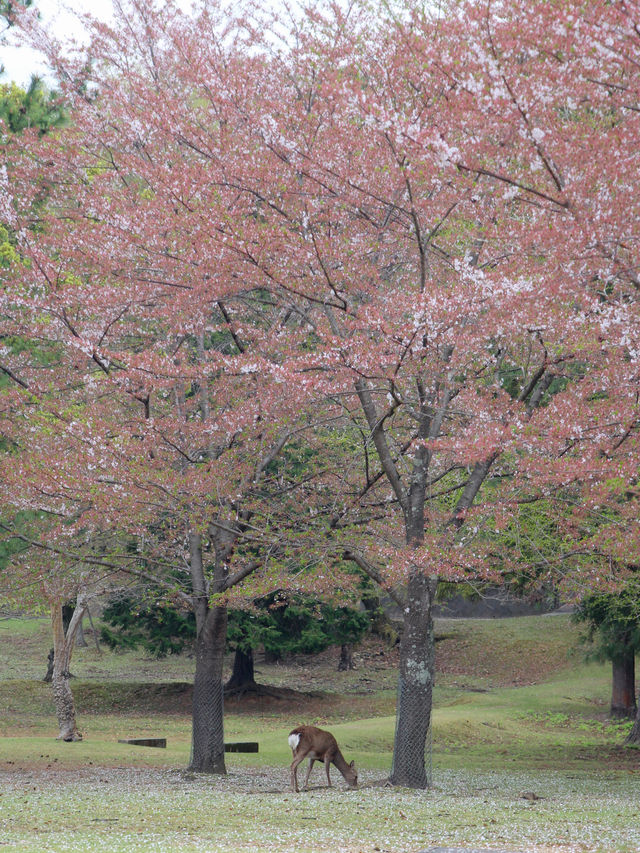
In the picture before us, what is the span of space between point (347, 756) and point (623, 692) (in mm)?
14876

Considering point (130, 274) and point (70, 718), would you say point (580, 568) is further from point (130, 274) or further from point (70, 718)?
point (70, 718)

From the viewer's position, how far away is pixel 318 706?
3297 centimetres

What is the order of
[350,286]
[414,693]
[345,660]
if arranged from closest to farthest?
[350,286]
[414,693]
[345,660]

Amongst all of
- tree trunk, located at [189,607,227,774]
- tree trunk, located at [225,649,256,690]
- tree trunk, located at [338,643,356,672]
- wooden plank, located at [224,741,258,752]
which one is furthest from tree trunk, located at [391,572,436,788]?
tree trunk, located at [338,643,356,672]

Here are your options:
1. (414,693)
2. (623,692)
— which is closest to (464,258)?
(414,693)

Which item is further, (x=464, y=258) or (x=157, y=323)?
(x=157, y=323)

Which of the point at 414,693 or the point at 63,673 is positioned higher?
the point at 414,693

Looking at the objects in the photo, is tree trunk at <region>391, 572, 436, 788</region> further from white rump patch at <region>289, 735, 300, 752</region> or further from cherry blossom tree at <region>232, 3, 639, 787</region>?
white rump patch at <region>289, 735, 300, 752</region>

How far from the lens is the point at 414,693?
14.7m

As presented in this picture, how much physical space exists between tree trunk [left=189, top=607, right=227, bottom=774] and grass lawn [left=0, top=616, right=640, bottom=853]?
1.87 ft

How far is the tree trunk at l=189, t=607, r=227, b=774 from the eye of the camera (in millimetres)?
17078

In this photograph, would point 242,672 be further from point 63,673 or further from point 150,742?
point 63,673

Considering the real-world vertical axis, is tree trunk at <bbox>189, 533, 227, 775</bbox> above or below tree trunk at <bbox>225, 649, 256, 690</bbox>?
above

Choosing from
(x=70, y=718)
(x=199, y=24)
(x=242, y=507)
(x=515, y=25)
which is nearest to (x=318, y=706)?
(x=70, y=718)
